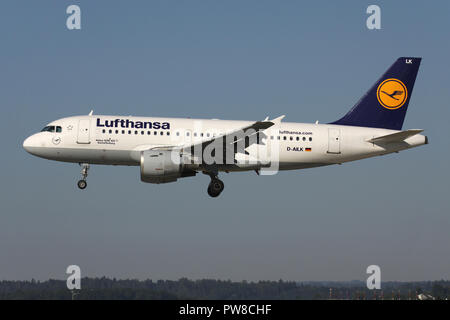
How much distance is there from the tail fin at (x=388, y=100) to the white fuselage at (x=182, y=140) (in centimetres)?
154

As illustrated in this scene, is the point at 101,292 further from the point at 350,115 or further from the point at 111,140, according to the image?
the point at 350,115

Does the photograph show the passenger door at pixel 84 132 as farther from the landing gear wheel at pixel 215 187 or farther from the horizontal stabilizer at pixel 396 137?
the horizontal stabilizer at pixel 396 137

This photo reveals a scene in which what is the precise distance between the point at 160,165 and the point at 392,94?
17.2 m

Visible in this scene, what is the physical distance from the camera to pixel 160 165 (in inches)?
1586

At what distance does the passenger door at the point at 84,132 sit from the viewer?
4156 centimetres

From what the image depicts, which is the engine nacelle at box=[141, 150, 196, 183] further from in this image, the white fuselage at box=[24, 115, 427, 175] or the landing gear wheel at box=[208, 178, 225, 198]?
the landing gear wheel at box=[208, 178, 225, 198]

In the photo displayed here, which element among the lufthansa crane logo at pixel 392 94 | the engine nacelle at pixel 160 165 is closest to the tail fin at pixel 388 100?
the lufthansa crane logo at pixel 392 94

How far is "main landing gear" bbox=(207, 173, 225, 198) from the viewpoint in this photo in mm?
43844

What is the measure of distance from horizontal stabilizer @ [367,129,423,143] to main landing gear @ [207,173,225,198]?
32.0 feet

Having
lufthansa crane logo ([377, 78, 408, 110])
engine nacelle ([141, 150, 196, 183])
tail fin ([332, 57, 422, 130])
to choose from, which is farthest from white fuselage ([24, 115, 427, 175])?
lufthansa crane logo ([377, 78, 408, 110])

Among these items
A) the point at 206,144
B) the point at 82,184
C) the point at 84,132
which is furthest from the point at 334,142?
the point at 82,184

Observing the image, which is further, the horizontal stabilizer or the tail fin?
the tail fin

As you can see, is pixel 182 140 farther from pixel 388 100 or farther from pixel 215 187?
pixel 388 100
